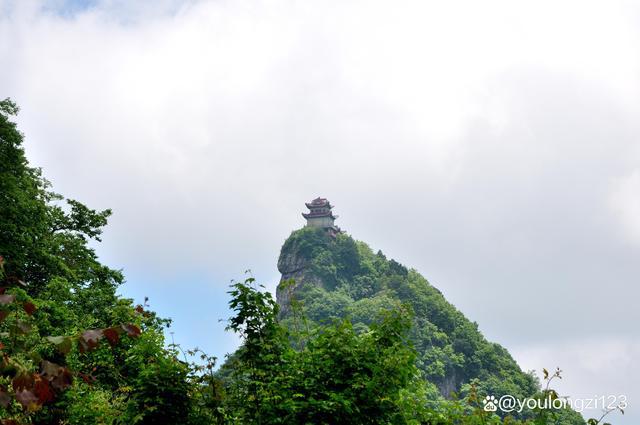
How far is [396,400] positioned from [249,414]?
5.38ft

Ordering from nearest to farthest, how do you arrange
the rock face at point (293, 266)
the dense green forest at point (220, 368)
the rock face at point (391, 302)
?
the dense green forest at point (220, 368)
the rock face at point (391, 302)
the rock face at point (293, 266)

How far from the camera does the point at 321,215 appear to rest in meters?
142

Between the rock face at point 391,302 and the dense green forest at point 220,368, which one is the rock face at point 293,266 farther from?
the dense green forest at point 220,368

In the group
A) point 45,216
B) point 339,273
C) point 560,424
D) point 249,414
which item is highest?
point 339,273

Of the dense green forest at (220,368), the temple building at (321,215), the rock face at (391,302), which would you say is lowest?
the dense green forest at (220,368)

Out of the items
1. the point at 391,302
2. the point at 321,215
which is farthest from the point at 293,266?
the point at 391,302

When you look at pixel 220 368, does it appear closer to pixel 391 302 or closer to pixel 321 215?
pixel 391 302

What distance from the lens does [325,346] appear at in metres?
8.18

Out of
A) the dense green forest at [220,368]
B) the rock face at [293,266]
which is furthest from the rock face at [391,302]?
the dense green forest at [220,368]

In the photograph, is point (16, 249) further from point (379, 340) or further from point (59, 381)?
point (59, 381)

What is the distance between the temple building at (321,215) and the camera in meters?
142

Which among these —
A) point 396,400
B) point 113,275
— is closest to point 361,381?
point 396,400

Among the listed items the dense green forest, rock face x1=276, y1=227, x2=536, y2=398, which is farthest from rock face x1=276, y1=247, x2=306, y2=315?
the dense green forest

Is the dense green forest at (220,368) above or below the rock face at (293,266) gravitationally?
below
